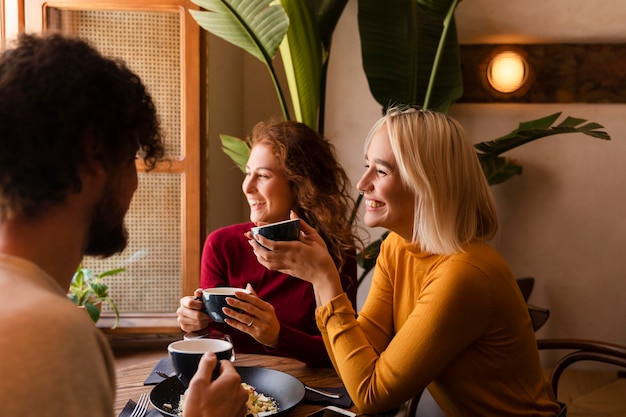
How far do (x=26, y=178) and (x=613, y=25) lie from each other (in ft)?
11.2

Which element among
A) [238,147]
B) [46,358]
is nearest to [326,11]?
[238,147]

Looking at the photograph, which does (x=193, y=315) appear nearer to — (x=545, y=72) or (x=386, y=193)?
(x=386, y=193)

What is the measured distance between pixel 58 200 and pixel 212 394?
395 mm

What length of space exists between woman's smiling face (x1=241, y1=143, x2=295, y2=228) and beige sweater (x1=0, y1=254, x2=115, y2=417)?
4.39 feet

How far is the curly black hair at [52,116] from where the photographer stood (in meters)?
0.70

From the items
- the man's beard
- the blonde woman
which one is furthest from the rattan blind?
the man's beard

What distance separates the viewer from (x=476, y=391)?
1.44m

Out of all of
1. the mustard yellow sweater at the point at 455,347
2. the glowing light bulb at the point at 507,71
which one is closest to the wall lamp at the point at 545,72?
the glowing light bulb at the point at 507,71

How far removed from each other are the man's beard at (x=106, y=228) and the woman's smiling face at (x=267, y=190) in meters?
1.13

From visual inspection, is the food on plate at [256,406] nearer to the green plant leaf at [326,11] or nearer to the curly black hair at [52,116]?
the curly black hair at [52,116]

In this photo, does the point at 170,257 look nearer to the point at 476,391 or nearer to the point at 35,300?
the point at 476,391

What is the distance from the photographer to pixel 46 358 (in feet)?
1.90

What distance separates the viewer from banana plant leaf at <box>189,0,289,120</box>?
2.42 m

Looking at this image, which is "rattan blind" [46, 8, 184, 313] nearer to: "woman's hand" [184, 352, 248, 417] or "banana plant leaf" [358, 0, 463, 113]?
"banana plant leaf" [358, 0, 463, 113]
